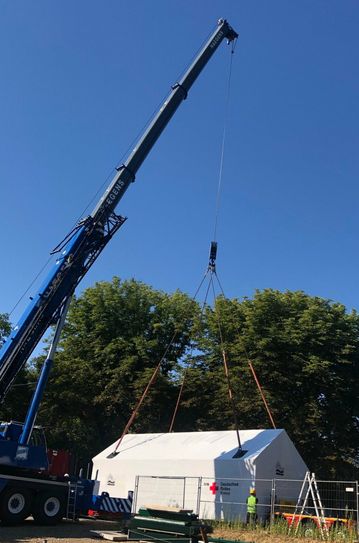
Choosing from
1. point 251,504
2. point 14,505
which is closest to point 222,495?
point 251,504

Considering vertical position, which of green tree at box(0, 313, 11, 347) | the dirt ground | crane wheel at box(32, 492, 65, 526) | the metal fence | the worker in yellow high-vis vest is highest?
green tree at box(0, 313, 11, 347)

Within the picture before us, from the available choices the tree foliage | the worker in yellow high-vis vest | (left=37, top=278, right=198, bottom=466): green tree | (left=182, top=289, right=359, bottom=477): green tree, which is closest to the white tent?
the worker in yellow high-vis vest

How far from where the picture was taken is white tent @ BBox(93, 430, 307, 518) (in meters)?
20.6

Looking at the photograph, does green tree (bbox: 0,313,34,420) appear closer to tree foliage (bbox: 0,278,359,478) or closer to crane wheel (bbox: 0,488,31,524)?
tree foliage (bbox: 0,278,359,478)

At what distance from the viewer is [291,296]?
38125 millimetres

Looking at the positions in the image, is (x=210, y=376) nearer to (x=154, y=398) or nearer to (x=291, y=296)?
(x=154, y=398)

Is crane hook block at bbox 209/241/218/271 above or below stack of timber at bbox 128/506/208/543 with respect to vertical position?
above

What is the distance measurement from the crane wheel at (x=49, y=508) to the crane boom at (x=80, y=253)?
13.2 feet

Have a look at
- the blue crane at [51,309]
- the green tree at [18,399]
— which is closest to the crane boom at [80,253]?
the blue crane at [51,309]

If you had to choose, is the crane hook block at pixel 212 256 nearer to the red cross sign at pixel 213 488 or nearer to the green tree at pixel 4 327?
the red cross sign at pixel 213 488

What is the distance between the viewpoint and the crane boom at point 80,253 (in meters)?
18.5

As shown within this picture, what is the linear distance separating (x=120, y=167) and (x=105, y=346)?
22.3 m

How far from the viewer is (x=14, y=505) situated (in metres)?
18.3

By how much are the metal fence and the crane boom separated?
7.48 m
